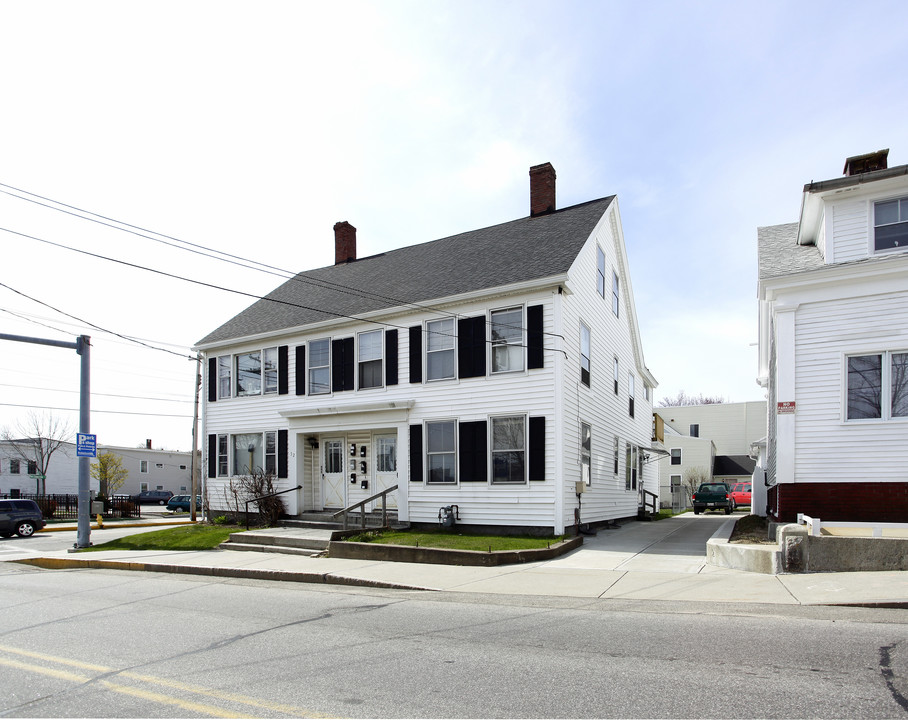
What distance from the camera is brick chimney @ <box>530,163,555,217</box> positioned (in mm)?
21125

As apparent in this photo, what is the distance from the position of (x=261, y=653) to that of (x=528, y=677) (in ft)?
8.78

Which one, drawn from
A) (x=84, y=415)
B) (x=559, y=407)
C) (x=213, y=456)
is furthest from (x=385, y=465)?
(x=84, y=415)

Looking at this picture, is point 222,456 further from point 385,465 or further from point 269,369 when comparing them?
point 385,465

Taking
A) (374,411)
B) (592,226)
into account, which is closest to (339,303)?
(374,411)

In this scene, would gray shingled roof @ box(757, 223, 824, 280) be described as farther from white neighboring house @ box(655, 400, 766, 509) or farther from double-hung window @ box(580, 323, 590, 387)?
white neighboring house @ box(655, 400, 766, 509)

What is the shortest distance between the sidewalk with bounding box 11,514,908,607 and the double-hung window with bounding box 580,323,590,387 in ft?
12.8

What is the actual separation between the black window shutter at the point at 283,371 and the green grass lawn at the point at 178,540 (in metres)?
4.18

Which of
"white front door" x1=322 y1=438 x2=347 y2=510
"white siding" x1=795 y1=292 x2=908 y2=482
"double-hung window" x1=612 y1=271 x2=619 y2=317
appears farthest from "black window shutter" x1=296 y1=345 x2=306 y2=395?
"white siding" x1=795 y1=292 x2=908 y2=482

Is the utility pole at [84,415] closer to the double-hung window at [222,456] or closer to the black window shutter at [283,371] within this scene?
the double-hung window at [222,456]

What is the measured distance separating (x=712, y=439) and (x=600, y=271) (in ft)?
139

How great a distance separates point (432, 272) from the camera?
1980 centimetres

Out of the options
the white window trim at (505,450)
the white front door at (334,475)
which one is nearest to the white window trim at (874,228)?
the white window trim at (505,450)

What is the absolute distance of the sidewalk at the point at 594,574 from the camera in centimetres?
884

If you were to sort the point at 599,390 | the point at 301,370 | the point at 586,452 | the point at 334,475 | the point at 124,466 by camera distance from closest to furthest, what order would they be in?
the point at 586,452
the point at 599,390
the point at 334,475
the point at 301,370
the point at 124,466
